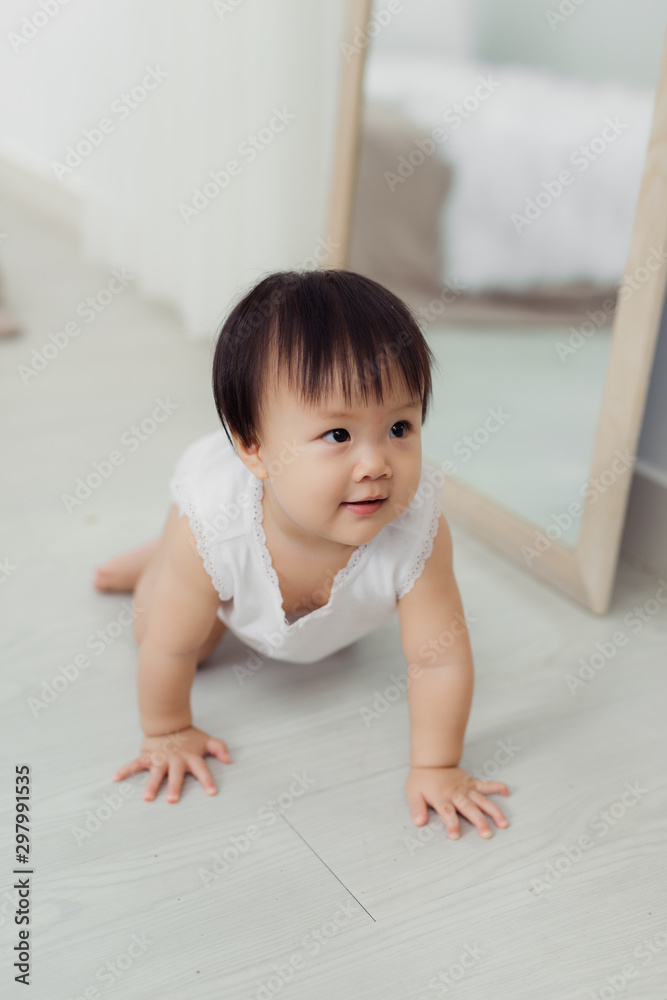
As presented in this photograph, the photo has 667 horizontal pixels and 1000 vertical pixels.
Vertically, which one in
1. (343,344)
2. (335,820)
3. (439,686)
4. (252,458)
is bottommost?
(335,820)

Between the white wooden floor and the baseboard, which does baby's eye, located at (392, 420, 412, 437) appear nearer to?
the white wooden floor

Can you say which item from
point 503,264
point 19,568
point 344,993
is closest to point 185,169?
point 503,264

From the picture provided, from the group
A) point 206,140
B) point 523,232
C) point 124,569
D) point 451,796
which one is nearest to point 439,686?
point 451,796

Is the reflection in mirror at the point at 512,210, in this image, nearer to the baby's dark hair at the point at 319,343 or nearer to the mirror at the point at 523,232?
the mirror at the point at 523,232

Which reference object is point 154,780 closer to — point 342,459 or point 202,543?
point 202,543

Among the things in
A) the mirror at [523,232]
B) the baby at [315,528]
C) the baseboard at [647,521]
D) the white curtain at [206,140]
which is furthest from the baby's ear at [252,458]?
the white curtain at [206,140]

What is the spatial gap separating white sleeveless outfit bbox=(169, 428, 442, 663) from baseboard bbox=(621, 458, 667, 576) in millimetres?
509

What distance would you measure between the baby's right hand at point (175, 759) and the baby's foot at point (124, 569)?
0.89 feet

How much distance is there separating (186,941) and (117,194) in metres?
1.82

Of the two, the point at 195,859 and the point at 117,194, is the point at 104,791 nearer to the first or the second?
the point at 195,859

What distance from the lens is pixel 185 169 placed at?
2.02m

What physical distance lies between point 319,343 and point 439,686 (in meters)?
0.36

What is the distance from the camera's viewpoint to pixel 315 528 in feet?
2.83

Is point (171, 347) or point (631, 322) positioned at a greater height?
point (631, 322)
